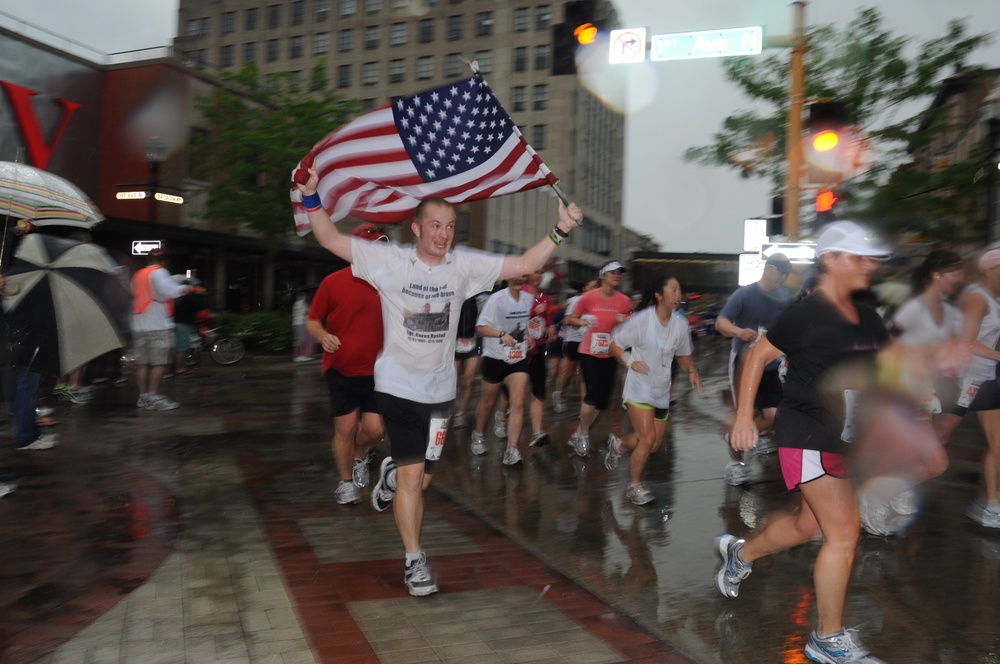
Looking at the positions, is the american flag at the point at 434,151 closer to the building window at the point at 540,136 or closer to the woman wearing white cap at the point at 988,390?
the woman wearing white cap at the point at 988,390

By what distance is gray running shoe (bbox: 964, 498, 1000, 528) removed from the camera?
6215 mm

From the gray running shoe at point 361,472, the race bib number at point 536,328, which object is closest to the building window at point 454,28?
the race bib number at point 536,328

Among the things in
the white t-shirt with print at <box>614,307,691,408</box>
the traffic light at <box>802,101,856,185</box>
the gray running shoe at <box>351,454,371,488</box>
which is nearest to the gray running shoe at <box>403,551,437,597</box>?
the gray running shoe at <box>351,454,371,488</box>

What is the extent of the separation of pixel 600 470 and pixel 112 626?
5.17m

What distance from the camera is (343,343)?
6.67m

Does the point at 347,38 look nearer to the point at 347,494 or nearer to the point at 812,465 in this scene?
the point at 347,494

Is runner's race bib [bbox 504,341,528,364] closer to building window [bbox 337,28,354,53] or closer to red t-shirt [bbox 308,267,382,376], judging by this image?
red t-shirt [bbox 308,267,382,376]

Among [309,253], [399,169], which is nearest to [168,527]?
[399,169]

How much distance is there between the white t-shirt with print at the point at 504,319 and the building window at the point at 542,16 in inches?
2441

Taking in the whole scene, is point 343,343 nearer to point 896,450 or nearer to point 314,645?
point 314,645

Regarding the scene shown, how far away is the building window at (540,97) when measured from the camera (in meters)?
68.2

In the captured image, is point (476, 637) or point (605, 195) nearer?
point (476, 637)

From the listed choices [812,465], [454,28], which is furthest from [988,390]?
[454,28]

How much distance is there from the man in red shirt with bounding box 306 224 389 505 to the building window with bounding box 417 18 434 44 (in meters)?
67.4
